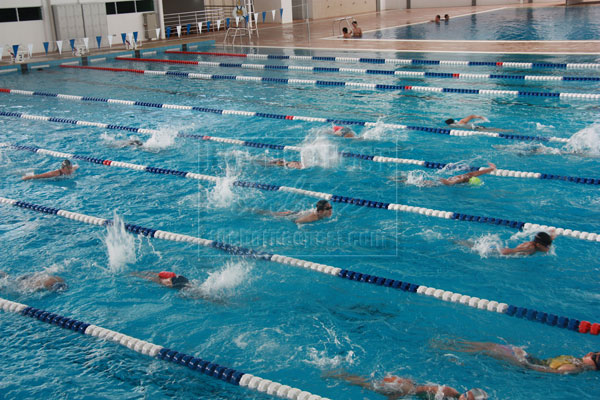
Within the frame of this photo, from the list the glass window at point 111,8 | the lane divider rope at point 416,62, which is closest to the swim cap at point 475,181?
the lane divider rope at point 416,62

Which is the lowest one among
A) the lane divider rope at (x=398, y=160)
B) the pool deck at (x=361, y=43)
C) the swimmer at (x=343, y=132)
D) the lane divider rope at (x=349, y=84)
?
the lane divider rope at (x=398, y=160)

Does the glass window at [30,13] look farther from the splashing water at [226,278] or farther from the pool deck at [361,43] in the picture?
the splashing water at [226,278]

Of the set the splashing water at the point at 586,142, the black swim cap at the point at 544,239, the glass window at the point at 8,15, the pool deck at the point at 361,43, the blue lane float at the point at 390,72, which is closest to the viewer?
the black swim cap at the point at 544,239

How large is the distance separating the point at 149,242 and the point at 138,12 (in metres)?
15.7

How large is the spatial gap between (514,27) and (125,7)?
40.6ft

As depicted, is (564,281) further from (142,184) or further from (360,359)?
(142,184)

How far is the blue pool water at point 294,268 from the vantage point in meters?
3.68

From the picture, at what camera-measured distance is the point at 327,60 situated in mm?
14953

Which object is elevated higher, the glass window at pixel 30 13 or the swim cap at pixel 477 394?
the glass window at pixel 30 13

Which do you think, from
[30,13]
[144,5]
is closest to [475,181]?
[30,13]

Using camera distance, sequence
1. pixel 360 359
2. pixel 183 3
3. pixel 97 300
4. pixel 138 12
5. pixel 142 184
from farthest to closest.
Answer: pixel 183 3, pixel 138 12, pixel 142 184, pixel 97 300, pixel 360 359

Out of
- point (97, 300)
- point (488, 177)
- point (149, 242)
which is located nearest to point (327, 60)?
point (488, 177)

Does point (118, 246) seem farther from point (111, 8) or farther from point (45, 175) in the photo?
point (111, 8)

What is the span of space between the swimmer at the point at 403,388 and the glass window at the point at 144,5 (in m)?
18.0
